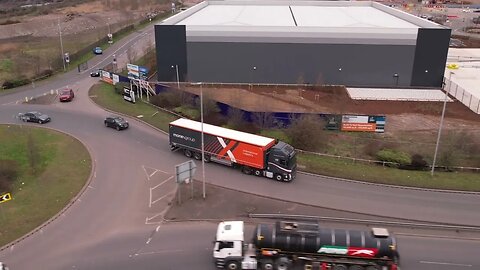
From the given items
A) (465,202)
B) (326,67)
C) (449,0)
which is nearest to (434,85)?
(326,67)

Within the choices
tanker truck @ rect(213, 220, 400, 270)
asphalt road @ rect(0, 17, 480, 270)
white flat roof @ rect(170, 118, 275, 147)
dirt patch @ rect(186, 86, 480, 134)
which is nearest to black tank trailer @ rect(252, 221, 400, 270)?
tanker truck @ rect(213, 220, 400, 270)

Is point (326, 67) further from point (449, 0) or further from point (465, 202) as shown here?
point (449, 0)

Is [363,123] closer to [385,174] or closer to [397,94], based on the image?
[385,174]

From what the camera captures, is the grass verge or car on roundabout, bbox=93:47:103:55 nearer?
the grass verge

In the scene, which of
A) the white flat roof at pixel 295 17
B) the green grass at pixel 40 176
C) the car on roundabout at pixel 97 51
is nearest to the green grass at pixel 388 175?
the green grass at pixel 40 176

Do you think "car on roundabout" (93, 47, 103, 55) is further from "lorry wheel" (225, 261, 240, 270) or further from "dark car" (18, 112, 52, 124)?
"lorry wheel" (225, 261, 240, 270)

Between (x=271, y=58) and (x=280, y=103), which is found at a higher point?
(x=271, y=58)

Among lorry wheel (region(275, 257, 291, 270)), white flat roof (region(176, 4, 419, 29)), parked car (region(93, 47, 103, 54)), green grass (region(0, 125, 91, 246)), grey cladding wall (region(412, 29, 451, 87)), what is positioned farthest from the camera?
parked car (region(93, 47, 103, 54))
